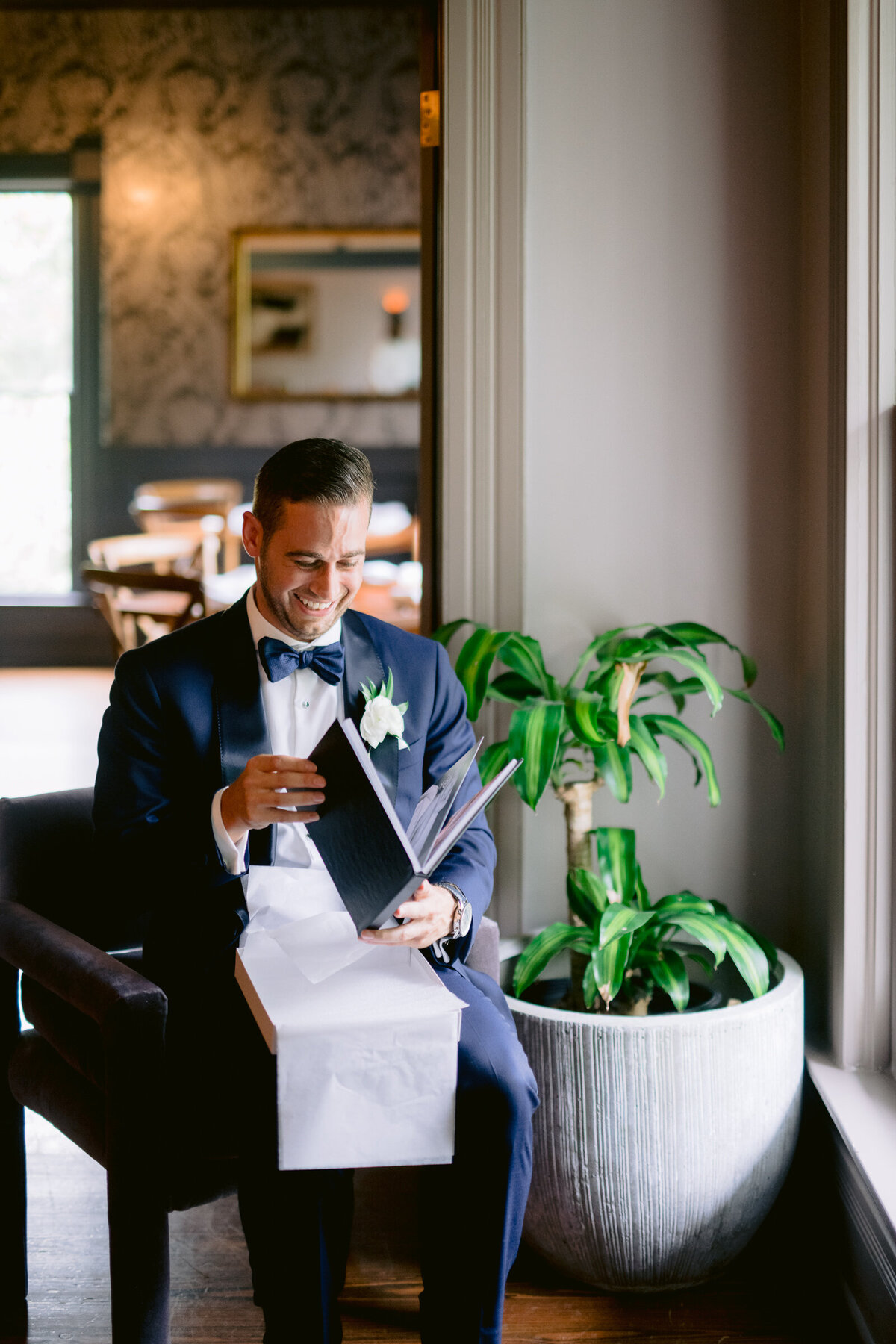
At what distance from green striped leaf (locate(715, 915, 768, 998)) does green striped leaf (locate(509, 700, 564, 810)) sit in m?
0.36

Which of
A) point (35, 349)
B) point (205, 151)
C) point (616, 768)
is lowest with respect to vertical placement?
point (616, 768)

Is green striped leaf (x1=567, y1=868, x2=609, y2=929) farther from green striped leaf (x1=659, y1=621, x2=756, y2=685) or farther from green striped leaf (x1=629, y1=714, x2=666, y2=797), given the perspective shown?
green striped leaf (x1=659, y1=621, x2=756, y2=685)

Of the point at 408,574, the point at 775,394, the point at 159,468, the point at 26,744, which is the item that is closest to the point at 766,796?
the point at 775,394

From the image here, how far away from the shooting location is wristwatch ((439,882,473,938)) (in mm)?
1460

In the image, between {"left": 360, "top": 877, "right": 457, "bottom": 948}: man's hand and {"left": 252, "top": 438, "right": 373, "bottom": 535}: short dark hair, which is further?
{"left": 252, "top": 438, "right": 373, "bottom": 535}: short dark hair

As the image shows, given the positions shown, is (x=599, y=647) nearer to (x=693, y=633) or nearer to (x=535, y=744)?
(x=693, y=633)

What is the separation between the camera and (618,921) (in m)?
1.69

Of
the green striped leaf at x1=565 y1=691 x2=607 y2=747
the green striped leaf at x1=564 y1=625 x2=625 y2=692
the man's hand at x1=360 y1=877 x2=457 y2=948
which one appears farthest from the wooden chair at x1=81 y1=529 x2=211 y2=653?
the man's hand at x1=360 y1=877 x2=457 y2=948

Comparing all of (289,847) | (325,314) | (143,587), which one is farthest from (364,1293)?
(325,314)

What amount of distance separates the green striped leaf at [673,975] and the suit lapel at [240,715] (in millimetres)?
623

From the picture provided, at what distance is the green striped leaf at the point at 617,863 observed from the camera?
1834 millimetres

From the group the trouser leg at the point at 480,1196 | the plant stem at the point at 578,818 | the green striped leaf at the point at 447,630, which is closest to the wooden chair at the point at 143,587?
the green striped leaf at the point at 447,630

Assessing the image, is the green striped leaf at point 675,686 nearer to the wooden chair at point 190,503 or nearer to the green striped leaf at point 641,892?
the green striped leaf at point 641,892

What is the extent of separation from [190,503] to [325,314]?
1.35 meters
